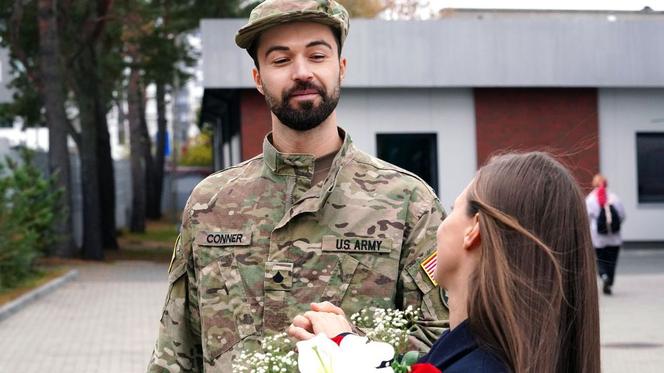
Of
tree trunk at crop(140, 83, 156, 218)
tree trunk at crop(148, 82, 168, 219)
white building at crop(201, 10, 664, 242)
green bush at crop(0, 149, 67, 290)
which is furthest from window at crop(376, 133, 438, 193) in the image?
tree trunk at crop(140, 83, 156, 218)

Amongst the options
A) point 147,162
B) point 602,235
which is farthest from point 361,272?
point 147,162

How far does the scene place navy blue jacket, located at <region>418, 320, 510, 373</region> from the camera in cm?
198

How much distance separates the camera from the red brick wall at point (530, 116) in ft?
78.2

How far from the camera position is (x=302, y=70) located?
123 inches

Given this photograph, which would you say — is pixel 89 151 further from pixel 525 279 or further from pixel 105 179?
pixel 525 279

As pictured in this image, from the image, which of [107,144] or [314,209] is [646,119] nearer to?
[107,144]

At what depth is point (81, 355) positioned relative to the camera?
451 inches

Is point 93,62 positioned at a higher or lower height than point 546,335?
higher

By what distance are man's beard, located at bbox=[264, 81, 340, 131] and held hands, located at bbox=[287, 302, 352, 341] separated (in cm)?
79

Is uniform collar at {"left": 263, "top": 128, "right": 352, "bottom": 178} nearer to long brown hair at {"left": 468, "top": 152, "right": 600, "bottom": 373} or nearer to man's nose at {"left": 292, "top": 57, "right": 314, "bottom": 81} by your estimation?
man's nose at {"left": 292, "top": 57, "right": 314, "bottom": 81}

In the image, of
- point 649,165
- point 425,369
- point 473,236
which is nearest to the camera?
point 425,369

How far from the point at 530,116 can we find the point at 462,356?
22416 mm

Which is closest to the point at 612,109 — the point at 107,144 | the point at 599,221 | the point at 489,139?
the point at 489,139

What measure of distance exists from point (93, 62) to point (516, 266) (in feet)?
81.9
